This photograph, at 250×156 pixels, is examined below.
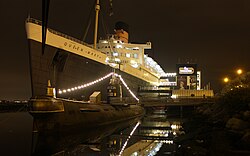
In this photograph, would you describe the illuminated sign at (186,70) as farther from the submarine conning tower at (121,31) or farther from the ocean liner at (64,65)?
the ocean liner at (64,65)

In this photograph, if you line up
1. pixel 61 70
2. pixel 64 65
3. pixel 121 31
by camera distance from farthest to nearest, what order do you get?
pixel 121 31 → pixel 64 65 → pixel 61 70

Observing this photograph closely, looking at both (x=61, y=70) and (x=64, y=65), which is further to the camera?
(x=64, y=65)

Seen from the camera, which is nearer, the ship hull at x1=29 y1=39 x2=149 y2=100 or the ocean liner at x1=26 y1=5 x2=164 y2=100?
the ship hull at x1=29 y1=39 x2=149 y2=100

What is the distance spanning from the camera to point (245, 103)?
19750mm

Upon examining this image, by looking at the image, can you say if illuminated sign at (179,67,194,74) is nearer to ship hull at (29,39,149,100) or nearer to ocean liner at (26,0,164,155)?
ocean liner at (26,0,164,155)

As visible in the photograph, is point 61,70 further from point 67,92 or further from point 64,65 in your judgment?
point 67,92

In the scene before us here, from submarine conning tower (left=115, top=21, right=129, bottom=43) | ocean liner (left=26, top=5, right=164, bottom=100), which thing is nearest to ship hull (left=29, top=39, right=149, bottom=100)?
ocean liner (left=26, top=5, right=164, bottom=100)

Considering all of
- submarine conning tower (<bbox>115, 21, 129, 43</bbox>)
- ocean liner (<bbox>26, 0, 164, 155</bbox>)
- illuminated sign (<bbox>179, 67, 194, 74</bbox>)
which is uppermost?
submarine conning tower (<bbox>115, 21, 129, 43</bbox>)

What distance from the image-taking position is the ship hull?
21.8m

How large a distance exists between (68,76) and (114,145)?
11.1 m

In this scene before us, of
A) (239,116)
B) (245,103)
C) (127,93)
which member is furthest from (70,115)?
(127,93)

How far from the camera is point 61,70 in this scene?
24.0 meters

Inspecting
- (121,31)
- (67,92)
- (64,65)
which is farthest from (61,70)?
(121,31)

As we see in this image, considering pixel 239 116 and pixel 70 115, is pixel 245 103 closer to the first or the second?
pixel 239 116
